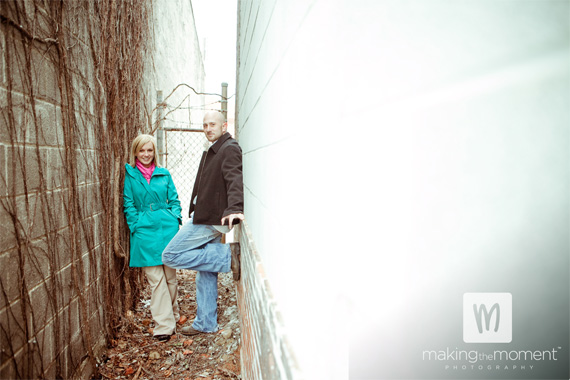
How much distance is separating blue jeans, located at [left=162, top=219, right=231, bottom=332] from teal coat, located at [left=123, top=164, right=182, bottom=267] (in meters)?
0.23

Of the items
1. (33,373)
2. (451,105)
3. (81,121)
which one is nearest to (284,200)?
(451,105)

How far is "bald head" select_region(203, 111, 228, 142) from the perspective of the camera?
346 centimetres

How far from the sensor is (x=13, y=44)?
1.78 m

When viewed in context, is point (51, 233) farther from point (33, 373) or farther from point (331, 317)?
point (331, 317)

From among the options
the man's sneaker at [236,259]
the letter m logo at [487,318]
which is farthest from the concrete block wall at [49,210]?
the letter m logo at [487,318]

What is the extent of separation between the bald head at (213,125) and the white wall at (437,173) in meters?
2.85

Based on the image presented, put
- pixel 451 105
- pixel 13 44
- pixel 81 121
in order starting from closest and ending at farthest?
pixel 451 105, pixel 13 44, pixel 81 121

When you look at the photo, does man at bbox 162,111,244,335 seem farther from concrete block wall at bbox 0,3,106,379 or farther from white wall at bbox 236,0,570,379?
white wall at bbox 236,0,570,379

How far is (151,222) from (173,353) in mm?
1197

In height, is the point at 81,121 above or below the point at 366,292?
above

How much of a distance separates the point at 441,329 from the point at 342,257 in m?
0.20

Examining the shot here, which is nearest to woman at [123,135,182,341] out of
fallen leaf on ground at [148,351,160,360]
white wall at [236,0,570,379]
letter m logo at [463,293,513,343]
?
fallen leaf on ground at [148,351,160,360]

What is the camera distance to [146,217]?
11.7ft

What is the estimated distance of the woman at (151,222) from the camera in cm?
353
